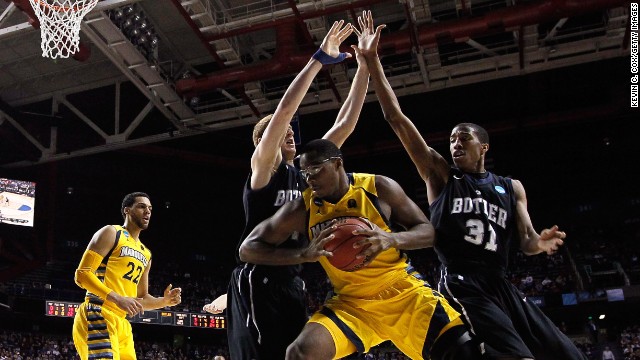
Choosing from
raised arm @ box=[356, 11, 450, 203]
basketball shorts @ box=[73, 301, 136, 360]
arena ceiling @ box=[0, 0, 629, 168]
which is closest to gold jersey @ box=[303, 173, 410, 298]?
raised arm @ box=[356, 11, 450, 203]

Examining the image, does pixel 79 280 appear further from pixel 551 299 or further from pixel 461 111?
pixel 551 299

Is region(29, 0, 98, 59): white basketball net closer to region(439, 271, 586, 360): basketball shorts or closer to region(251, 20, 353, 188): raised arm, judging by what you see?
region(251, 20, 353, 188): raised arm

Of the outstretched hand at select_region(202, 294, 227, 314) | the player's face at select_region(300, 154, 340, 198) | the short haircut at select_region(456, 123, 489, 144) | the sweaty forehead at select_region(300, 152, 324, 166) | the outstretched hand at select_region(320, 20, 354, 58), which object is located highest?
the outstretched hand at select_region(320, 20, 354, 58)

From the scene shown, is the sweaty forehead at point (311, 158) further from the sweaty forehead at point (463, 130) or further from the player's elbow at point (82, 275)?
the player's elbow at point (82, 275)

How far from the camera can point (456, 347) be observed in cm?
368

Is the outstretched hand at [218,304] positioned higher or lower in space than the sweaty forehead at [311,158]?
lower

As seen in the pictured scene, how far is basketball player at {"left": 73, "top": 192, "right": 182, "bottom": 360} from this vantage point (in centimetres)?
562

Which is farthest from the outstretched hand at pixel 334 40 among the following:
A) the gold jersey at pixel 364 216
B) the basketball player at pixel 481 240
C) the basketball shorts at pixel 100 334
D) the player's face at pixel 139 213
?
the basketball shorts at pixel 100 334

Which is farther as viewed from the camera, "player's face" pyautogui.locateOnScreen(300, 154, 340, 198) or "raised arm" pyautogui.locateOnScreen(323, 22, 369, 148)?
"raised arm" pyautogui.locateOnScreen(323, 22, 369, 148)

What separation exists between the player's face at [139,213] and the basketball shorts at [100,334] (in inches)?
36.7

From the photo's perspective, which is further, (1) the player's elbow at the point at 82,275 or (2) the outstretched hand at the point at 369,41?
(1) the player's elbow at the point at 82,275

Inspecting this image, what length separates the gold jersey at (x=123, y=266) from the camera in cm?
608

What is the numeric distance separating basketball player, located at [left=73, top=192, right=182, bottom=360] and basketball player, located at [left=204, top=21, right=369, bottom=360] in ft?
5.16

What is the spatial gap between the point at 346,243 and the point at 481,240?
3.69 feet
